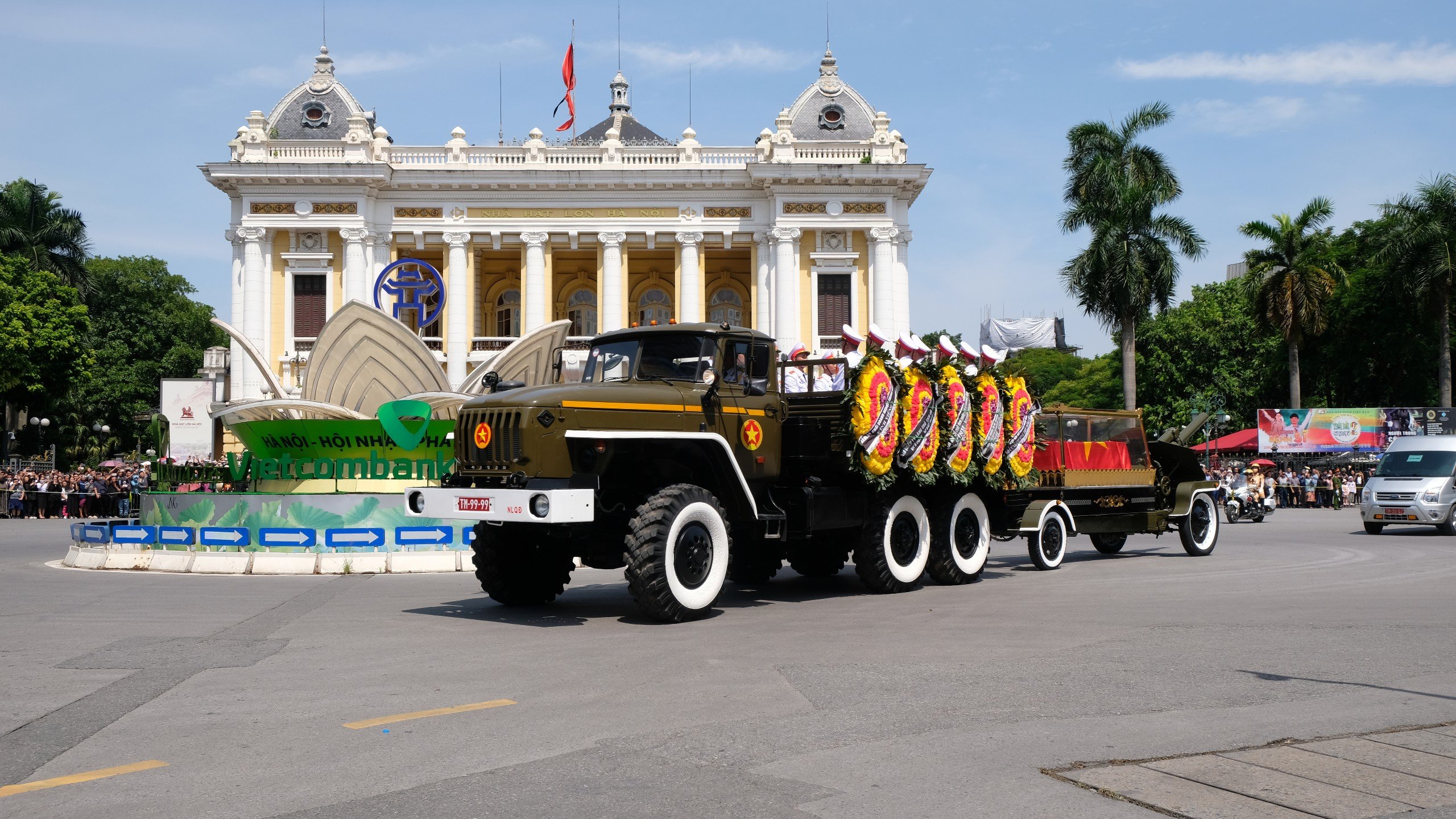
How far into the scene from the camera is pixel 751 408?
12852 mm

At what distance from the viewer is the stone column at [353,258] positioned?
165 ft

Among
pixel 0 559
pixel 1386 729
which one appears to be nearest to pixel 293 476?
pixel 0 559

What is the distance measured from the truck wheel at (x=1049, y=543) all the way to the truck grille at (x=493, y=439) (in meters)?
9.16

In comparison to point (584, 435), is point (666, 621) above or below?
below

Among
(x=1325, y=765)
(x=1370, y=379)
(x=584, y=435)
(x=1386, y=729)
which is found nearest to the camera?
(x=1325, y=765)

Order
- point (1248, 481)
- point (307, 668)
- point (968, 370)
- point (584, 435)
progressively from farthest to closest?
point (1248, 481) → point (968, 370) → point (584, 435) → point (307, 668)

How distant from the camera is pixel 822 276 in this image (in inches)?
2060

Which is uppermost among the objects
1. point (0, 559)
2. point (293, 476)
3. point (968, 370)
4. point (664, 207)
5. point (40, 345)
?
point (664, 207)

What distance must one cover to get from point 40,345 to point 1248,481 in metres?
48.2

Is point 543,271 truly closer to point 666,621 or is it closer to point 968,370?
point 968,370

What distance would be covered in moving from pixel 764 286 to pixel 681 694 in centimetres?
4528

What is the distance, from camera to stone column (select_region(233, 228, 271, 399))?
4975cm

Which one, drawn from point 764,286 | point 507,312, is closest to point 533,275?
point 507,312

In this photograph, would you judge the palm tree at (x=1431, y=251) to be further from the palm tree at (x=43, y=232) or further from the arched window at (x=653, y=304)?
the palm tree at (x=43, y=232)
